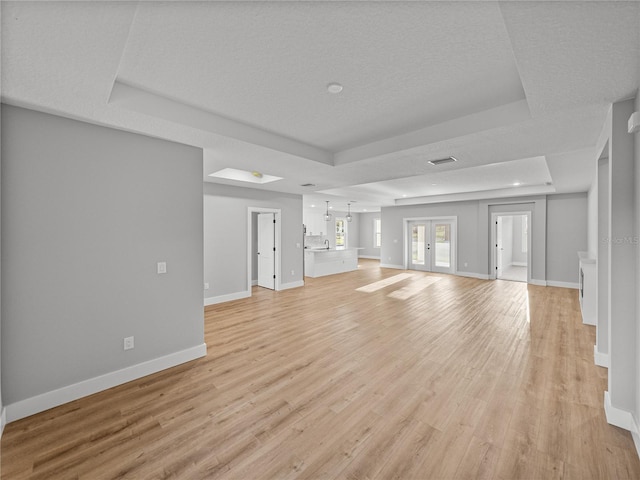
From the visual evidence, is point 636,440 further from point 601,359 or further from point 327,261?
point 327,261

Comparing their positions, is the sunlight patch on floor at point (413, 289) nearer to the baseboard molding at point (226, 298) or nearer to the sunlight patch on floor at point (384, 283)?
the sunlight patch on floor at point (384, 283)

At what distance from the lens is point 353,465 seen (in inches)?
67.6

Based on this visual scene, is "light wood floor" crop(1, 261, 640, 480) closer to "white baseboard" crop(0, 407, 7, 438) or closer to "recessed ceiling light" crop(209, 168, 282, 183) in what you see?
"white baseboard" crop(0, 407, 7, 438)

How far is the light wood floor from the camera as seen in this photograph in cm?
172

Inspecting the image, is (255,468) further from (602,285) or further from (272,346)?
(602,285)

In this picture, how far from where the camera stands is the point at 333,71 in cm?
201

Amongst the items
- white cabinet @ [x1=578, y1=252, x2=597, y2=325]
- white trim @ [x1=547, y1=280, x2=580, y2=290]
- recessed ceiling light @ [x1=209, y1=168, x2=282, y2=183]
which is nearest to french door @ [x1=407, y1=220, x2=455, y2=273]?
white trim @ [x1=547, y1=280, x2=580, y2=290]

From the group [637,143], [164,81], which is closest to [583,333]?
[637,143]

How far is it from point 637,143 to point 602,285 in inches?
59.3

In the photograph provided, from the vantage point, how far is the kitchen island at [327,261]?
9047mm

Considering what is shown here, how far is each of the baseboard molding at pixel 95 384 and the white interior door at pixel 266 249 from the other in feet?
12.9

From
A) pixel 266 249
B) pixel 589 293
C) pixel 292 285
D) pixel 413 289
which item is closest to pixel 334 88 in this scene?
pixel 589 293

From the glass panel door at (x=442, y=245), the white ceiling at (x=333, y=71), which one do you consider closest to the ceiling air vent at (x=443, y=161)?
the white ceiling at (x=333, y=71)

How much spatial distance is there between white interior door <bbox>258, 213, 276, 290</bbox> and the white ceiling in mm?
3693
